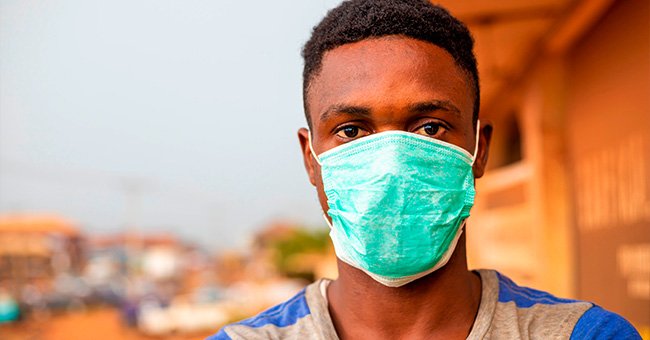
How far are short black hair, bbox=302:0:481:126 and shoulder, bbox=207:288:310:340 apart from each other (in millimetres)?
474

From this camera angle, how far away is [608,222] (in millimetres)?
4641

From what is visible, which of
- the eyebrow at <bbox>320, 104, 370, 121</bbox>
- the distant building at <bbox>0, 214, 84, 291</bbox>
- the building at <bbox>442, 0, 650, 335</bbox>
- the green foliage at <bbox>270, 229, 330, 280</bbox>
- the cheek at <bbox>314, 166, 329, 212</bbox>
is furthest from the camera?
the green foliage at <bbox>270, 229, 330, 280</bbox>

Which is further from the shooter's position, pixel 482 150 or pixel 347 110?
pixel 482 150

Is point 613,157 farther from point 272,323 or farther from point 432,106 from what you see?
point 272,323

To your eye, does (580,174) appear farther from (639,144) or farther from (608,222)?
(639,144)

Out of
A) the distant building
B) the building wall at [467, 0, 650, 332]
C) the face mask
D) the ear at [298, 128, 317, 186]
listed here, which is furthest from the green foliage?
the face mask

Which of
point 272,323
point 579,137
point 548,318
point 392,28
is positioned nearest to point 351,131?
point 392,28

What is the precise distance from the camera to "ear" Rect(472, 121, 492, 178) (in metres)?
1.82

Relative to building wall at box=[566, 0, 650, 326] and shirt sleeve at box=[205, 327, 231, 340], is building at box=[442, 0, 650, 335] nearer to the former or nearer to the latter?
building wall at box=[566, 0, 650, 326]

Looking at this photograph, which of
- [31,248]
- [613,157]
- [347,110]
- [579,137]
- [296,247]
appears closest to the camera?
[347,110]

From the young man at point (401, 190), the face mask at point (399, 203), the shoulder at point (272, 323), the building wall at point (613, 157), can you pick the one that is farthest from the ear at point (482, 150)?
the building wall at point (613, 157)

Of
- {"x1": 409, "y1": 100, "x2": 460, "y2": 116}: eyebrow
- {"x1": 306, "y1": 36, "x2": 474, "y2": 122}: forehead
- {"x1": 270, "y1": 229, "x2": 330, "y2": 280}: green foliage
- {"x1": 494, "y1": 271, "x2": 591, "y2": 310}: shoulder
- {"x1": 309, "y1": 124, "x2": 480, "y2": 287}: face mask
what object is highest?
{"x1": 306, "y1": 36, "x2": 474, "y2": 122}: forehead

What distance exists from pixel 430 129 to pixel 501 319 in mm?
470

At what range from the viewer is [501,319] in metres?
1.67
